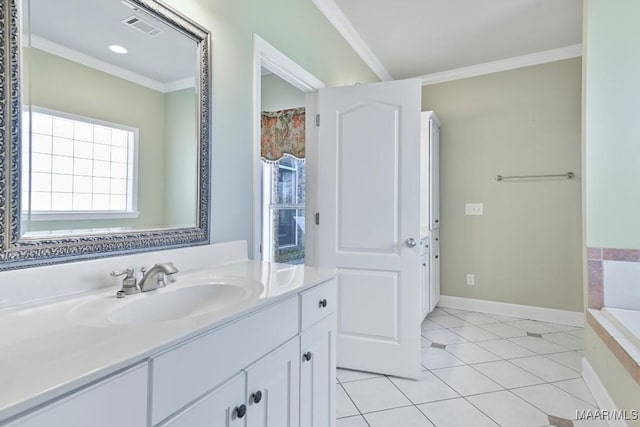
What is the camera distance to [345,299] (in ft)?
7.34

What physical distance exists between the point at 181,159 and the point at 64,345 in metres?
0.88

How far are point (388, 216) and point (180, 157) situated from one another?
4.29ft

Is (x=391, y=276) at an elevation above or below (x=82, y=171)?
below

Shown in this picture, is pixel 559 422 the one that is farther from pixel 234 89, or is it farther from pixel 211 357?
pixel 234 89

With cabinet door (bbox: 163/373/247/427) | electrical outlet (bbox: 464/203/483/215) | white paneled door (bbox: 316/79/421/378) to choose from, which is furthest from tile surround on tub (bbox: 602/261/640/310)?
cabinet door (bbox: 163/373/247/427)

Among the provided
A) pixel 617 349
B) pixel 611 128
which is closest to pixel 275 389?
pixel 617 349

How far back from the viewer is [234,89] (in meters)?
1.59

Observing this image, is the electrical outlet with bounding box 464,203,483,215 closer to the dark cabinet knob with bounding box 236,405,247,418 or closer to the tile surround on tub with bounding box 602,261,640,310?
the tile surround on tub with bounding box 602,261,640,310

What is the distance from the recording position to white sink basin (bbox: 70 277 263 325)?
0.84m

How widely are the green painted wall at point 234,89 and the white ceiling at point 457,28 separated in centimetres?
66

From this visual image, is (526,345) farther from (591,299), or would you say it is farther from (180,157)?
(180,157)

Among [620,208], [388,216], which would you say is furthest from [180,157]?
[620,208]

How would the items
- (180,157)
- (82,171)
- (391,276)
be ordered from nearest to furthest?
(82,171)
(180,157)
(391,276)

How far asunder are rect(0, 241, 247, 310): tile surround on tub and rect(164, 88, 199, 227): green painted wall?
153 millimetres
